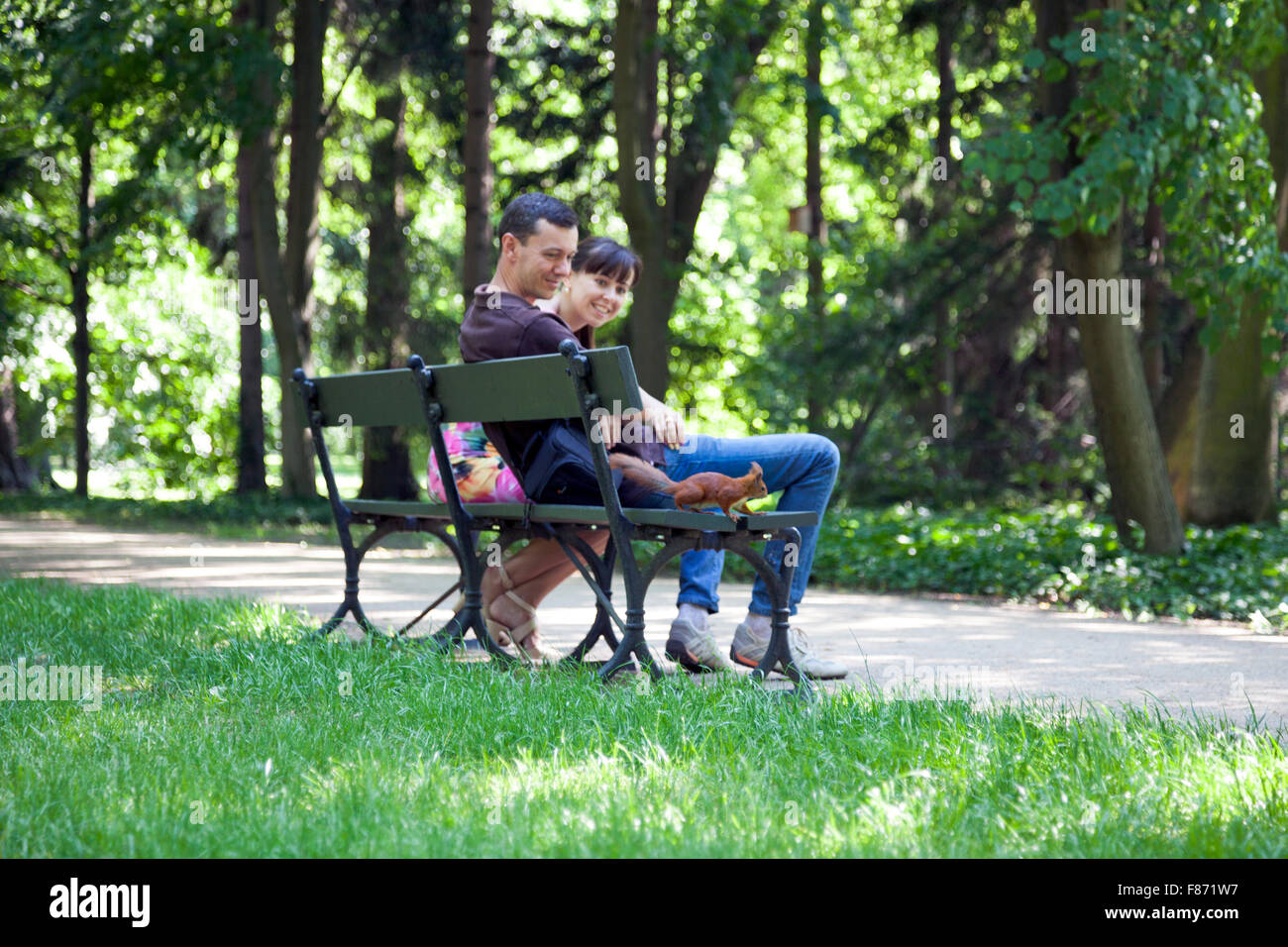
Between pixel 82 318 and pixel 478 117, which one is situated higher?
pixel 478 117

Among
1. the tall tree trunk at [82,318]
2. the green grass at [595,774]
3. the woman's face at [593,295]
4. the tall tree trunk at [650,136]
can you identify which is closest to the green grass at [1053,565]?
the tall tree trunk at [650,136]

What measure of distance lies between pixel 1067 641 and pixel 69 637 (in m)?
4.49

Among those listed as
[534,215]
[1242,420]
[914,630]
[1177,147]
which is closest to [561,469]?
[534,215]

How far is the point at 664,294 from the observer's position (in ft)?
40.9

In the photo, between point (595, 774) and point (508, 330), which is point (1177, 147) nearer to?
point (508, 330)

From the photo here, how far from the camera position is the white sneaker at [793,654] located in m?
4.78

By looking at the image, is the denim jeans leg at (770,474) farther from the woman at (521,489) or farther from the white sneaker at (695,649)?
the woman at (521,489)

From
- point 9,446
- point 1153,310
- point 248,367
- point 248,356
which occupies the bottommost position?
point 9,446

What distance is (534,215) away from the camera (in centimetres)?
503

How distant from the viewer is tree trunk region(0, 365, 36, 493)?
24.4 meters

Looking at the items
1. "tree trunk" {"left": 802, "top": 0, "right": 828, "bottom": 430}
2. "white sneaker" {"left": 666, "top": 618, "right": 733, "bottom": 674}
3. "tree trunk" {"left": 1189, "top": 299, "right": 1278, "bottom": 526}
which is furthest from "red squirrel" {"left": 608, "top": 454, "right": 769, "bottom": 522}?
"tree trunk" {"left": 802, "top": 0, "right": 828, "bottom": 430}

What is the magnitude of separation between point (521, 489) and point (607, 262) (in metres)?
0.97

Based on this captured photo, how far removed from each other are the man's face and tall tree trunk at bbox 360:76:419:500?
13.7 metres

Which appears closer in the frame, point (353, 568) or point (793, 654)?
point (793, 654)
